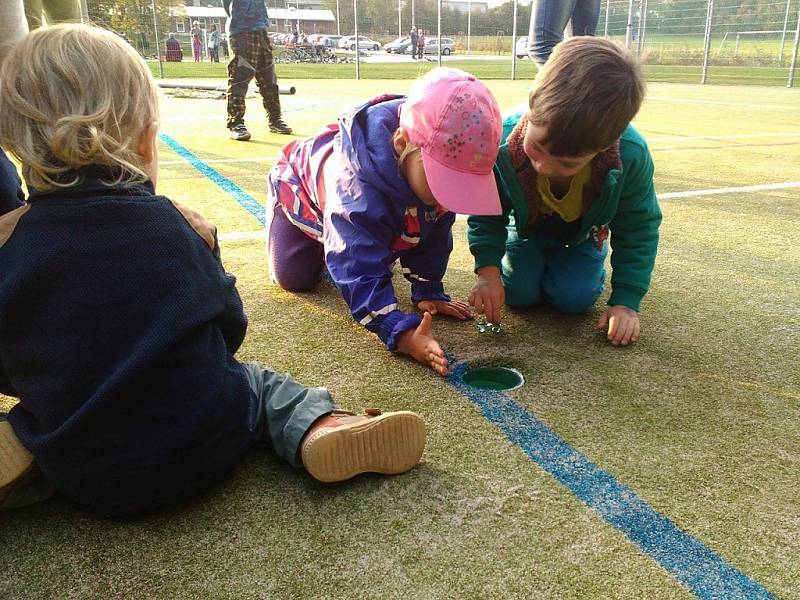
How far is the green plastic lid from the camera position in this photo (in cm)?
188

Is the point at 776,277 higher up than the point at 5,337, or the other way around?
the point at 5,337

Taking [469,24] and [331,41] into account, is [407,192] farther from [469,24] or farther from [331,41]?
[331,41]

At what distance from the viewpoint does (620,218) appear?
2219 millimetres

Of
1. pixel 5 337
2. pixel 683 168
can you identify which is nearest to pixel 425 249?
pixel 5 337

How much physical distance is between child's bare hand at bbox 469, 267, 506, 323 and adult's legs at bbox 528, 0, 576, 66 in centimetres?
221

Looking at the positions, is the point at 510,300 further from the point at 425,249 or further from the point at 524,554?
the point at 524,554

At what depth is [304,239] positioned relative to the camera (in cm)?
250

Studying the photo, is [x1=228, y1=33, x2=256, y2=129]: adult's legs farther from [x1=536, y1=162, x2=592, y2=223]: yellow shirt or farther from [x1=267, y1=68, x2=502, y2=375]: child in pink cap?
[x1=536, y1=162, x2=592, y2=223]: yellow shirt

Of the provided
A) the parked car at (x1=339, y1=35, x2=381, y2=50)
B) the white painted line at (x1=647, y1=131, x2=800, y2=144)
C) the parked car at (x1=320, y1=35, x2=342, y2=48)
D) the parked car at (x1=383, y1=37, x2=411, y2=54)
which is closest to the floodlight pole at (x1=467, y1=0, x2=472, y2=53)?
the parked car at (x1=383, y1=37, x2=411, y2=54)

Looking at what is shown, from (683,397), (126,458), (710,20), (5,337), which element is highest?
(710,20)

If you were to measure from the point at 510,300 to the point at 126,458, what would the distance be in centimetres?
150

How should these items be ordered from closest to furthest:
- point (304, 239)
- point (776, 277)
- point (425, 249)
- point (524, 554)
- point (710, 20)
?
1. point (524, 554)
2. point (425, 249)
3. point (304, 239)
4. point (776, 277)
5. point (710, 20)

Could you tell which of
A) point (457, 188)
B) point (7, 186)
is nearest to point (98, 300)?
point (7, 186)

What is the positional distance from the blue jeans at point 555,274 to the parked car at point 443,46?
27.2m
